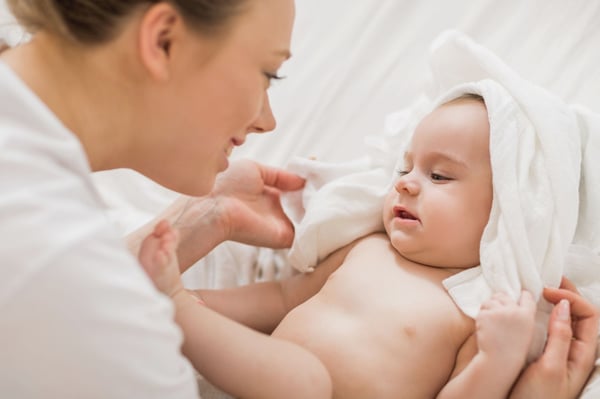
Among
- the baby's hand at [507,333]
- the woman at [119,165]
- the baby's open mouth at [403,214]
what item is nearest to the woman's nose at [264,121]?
the woman at [119,165]

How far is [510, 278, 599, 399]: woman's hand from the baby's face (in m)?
0.17

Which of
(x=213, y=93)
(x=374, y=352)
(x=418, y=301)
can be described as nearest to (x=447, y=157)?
(x=418, y=301)

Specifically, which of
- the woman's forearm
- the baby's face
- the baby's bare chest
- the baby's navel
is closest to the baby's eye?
the baby's face

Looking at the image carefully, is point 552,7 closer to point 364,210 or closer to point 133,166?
point 364,210

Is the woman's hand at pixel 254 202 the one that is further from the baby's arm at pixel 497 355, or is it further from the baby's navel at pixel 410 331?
the baby's arm at pixel 497 355

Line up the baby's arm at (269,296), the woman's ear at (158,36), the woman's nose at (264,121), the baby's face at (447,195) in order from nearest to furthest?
1. the woman's ear at (158,36)
2. the woman's nose at (264,121)
3. the baby's face at (447,195)
4. the baby's arm at (269,296)

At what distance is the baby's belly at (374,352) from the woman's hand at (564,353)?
133mm

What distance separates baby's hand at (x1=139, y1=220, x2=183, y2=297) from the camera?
3.11ft

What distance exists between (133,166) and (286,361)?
0.37 m

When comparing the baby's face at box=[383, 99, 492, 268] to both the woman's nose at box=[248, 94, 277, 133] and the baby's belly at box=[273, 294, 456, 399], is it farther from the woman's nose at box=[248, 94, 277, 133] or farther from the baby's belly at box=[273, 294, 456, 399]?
the woman's nose at box=[248, 94, 277, 133]

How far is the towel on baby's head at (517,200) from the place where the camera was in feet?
3.72

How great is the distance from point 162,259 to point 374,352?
39 centimetres

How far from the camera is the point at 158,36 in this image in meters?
0.86

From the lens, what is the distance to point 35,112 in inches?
29.2
